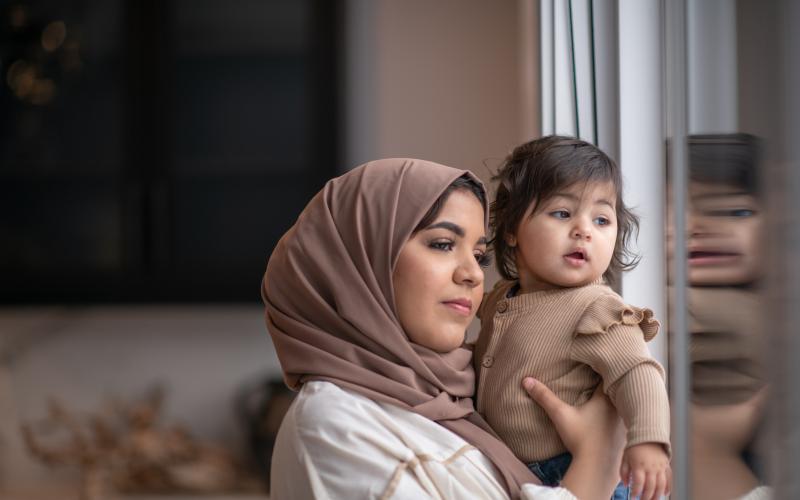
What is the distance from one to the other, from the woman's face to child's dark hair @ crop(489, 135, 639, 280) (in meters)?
0.06

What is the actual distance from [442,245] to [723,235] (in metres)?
0.39

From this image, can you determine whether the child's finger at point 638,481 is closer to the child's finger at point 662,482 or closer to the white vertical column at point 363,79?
the child's finger at point 662,482

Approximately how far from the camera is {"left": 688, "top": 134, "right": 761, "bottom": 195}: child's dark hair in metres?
0.74

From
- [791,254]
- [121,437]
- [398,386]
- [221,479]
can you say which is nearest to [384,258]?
[398,386]

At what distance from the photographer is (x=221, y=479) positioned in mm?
3227

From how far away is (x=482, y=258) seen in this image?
1202 mm

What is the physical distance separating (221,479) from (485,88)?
1656 mm

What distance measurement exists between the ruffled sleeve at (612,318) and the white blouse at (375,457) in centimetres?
18

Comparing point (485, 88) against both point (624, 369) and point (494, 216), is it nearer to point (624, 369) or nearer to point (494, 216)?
point (494, 216)

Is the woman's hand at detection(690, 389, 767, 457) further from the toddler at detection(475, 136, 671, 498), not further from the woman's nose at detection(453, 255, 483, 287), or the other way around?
the woman's nose at detection(453, 255, 483, 287)

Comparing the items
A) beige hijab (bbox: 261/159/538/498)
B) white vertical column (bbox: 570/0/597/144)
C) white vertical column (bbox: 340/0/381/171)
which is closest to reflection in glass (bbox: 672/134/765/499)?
beige hijab (bbox: 261/159/538/498)

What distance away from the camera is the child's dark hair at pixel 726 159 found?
0.74 m

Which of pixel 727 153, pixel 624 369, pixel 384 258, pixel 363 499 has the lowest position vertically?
pixel 363 499

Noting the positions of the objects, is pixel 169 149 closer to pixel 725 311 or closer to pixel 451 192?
pixel 451 192
